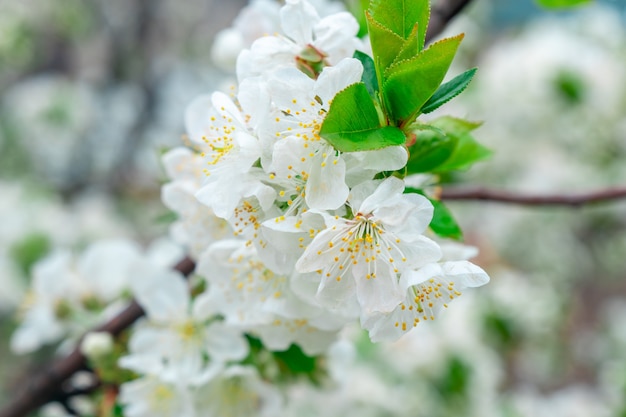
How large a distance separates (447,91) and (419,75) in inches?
1.8

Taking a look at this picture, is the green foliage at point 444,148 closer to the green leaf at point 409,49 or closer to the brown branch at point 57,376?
the green leaf at point 409,49

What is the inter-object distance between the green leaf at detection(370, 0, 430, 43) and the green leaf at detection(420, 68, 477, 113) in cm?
4

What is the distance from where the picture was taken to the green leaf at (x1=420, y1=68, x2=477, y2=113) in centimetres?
54

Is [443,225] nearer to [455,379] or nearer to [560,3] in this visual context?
[560,3]

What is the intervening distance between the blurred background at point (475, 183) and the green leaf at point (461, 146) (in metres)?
0.90

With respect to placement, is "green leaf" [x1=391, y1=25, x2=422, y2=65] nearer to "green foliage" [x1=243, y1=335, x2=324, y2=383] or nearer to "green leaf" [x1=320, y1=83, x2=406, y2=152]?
"green leaf" [x1=320, y1=83, x2=406, y2=152]

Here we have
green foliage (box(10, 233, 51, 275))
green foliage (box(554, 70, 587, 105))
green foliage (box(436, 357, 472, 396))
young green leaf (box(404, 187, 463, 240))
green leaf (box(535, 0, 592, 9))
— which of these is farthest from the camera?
green foliage (box(554, 70, 587, 105))

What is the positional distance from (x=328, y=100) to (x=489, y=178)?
2199mm

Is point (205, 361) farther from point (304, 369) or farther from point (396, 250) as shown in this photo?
point (396, 250)

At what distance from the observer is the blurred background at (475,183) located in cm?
182

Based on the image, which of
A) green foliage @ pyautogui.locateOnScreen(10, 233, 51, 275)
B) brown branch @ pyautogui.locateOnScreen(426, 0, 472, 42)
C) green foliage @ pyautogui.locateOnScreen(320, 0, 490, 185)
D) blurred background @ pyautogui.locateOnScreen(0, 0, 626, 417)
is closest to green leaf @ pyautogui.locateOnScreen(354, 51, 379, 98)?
green foliage @ pyautogui.locateOnScreen(320, 0, 490, 185)

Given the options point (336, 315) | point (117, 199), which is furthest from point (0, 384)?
point (336, 315)

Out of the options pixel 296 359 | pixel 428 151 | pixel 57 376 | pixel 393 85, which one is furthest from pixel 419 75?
pixel 57 376

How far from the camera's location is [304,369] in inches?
33.1
